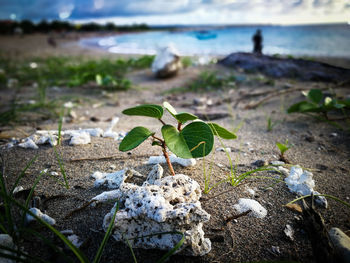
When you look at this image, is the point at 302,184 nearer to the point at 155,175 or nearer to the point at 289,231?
the point at 289,231

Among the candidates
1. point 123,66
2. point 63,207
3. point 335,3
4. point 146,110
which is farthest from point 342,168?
point 123,66

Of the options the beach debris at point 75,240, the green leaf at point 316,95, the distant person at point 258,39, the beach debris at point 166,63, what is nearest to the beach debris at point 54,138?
the beach debris at point 75,240

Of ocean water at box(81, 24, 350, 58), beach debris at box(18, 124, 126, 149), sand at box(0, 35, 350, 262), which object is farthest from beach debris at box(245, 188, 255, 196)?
ocean water at box(81, 24, 350, 58)

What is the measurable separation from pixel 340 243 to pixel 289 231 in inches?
6.5

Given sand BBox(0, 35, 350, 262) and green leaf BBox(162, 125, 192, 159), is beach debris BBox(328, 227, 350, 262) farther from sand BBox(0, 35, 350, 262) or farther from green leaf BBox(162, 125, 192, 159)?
green leaf BBox(162, 125, 192, 159)

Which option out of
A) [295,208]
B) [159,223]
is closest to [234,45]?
[295,208]

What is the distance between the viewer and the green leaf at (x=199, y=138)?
2.88ft

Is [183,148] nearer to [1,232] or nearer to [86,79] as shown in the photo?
[1,232]

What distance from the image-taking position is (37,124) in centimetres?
216

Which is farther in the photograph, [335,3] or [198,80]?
[198,80]

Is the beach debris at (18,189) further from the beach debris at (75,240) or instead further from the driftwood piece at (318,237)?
the driftwood piece at (318,237)

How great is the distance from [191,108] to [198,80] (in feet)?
4.50

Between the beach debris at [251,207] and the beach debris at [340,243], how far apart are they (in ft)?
0.82

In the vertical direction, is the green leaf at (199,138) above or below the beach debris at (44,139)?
above
